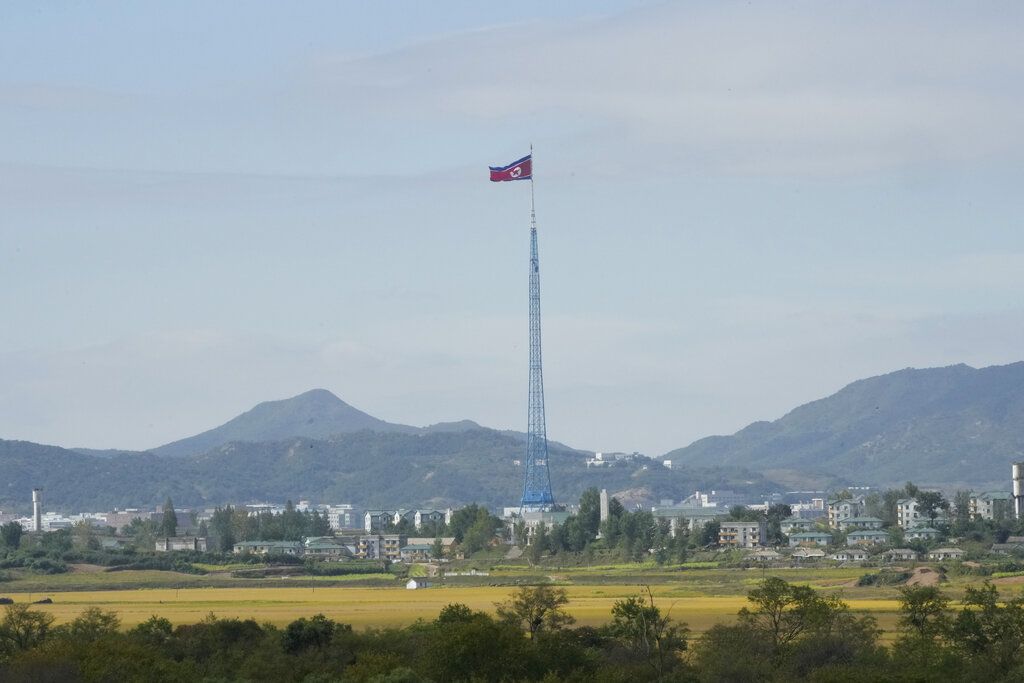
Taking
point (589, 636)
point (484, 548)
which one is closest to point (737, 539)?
point (484, 548)

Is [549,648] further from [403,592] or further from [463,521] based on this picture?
[463,521]

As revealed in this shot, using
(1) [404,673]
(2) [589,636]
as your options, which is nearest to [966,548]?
(2) [589,636]

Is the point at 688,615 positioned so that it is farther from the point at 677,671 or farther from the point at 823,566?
the point at 823,566

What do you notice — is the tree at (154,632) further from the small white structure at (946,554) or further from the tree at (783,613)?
the small white structure at (946,554)

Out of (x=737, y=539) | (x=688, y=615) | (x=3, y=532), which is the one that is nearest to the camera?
(x=688, y=615)

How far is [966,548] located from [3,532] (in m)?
93.7

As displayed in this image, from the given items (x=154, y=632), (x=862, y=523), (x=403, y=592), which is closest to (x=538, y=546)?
(x=862, y=523)

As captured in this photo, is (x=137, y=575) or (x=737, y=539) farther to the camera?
(x=737, y=539)

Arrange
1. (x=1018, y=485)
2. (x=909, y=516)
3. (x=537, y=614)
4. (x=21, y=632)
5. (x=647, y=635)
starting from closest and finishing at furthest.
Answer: (x=647, y=635), (x=21, y=632), (x=537, y=614), (x=1018, y=485), (x=909, y=516)

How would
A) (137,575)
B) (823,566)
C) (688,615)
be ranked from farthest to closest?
(137,575), (823,566), (688,615)

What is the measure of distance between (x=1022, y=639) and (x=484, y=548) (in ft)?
395

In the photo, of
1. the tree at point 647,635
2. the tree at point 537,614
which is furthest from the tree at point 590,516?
the tree at point 647,635

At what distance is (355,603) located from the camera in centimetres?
11388

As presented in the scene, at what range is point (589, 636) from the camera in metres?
69.8
